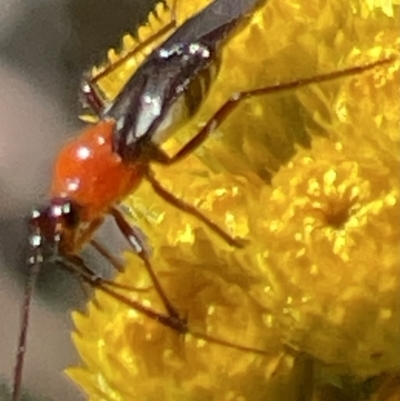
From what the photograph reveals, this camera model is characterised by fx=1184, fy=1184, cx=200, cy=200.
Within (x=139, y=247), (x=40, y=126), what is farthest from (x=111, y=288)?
(x=40, y=126)

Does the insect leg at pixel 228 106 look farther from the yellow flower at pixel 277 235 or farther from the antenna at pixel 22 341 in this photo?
the antenna at pixel 22 341

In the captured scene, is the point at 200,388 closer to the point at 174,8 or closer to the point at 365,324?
the point at 365,324

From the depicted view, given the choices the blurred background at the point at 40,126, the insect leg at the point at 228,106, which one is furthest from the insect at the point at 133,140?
the blurred background at the point at 40,126

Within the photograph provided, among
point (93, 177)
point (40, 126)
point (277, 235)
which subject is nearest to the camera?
point (277, 235)

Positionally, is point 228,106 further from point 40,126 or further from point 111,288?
point 40,126

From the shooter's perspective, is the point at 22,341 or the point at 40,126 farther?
the point at 40,126

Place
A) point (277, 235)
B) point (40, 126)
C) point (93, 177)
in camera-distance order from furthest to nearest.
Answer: point (40, 126)
point (93, 177)
point (277, 235)

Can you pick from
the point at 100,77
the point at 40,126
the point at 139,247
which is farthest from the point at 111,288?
the point at 40,126
